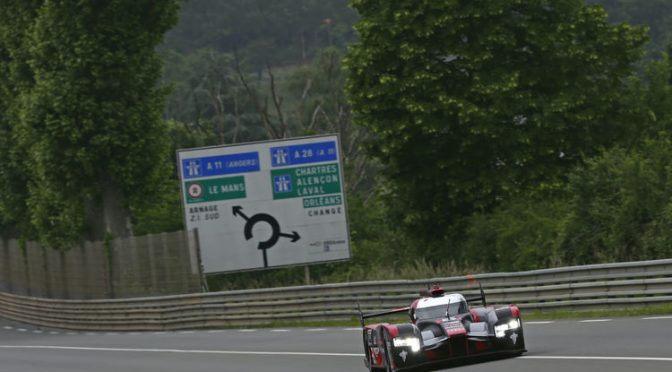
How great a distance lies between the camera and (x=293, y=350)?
79.1 feet

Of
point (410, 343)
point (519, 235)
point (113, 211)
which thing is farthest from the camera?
point (113, 211)

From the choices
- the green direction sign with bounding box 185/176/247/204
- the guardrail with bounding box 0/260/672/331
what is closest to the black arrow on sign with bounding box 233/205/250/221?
the green direction sign with bounding box 185/176/247/204

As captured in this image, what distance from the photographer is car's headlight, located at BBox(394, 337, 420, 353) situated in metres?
15.6

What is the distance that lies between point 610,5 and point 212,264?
386ft

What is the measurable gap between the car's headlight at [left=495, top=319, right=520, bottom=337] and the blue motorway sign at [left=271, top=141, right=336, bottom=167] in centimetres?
2338

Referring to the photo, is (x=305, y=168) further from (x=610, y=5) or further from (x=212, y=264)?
(x=610, y=5)

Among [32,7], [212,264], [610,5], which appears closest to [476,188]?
[212,264]

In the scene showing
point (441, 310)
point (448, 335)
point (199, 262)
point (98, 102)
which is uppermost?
point (98, 102)

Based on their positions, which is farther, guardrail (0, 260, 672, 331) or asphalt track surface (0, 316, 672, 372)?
guardrail (0, 260, 672, 331)

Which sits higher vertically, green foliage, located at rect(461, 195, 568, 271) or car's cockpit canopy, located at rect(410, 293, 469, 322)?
green foliage, located at rect(461, 195, 568, 271)

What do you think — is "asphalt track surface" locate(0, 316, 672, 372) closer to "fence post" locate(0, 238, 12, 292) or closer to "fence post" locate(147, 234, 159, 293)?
"fence post" locate(147, 234, 159, 293)

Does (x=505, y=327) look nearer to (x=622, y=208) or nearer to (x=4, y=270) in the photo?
(x=622, y=208)

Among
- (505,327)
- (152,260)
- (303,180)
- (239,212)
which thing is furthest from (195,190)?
(505,327)

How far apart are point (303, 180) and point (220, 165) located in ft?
7.78
